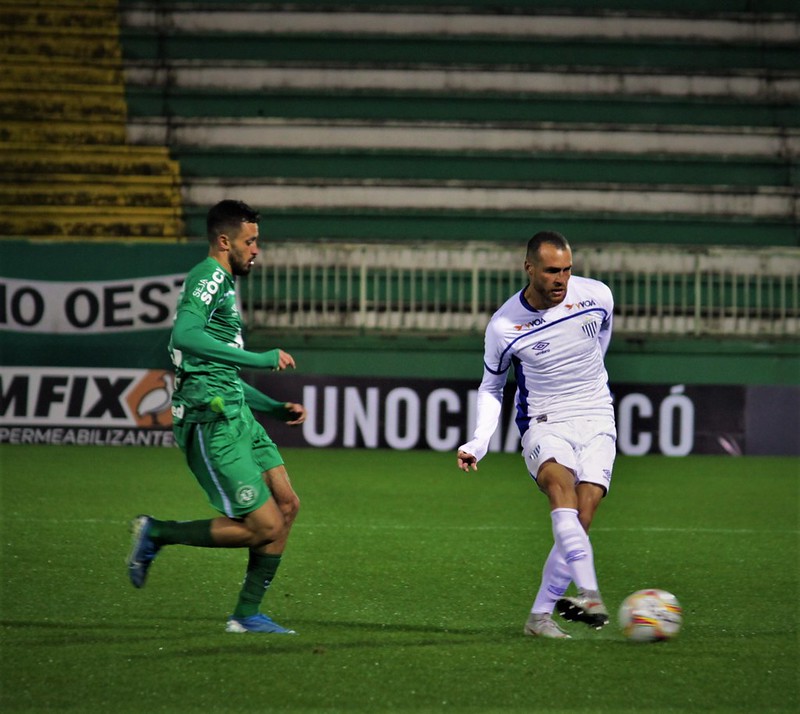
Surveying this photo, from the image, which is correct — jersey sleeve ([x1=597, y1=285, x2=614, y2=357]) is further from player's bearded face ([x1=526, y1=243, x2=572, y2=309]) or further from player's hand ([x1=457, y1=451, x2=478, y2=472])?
player's hand ([x1=457, y1=451, x2=478, y2=472])

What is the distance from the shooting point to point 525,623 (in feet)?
18.4

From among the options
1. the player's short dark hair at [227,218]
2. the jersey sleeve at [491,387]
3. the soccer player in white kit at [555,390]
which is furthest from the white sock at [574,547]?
the player's short dark hair at [227,218]

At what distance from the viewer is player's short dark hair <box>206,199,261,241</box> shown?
17.8ft

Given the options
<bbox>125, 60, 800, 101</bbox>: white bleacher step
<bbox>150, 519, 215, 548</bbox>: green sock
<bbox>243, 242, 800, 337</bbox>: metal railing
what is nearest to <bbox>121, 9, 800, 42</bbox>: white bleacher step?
<bbox>125, 60, 800, 101</bbox>: white bleacher step

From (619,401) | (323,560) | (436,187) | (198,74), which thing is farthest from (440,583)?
(198,74)

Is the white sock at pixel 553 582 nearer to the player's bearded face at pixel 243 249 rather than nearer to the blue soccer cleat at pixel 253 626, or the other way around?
the blue soccer cleat at pixel 253 626

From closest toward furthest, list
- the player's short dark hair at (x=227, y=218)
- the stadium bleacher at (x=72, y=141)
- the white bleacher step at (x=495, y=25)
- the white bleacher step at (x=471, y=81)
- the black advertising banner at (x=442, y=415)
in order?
1. the player's short dark hair at (x=227, y=218)
2. the black advertising banner at (x=442, y=415)
3. the stadium bleacher at (x=72, y=141)
4. the white bleacher step at (x=471, y=81)
5. the white bleacher step at (x=495, y=25)

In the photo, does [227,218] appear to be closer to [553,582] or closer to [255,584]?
[255,584]

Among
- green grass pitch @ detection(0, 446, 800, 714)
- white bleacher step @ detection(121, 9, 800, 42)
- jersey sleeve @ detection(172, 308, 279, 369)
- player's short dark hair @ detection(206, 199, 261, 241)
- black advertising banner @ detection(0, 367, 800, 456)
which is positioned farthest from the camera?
white bleacher step @ detection(121, 9, 800, 42)

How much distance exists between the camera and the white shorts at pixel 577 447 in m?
5.50

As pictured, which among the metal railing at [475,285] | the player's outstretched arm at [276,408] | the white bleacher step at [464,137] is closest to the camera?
the player's outstretched arm at [276,408]

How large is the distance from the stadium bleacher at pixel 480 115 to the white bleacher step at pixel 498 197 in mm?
24

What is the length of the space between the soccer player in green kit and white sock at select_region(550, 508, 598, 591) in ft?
3.67

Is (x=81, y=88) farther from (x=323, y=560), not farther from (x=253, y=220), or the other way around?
(x=253, y=220)
